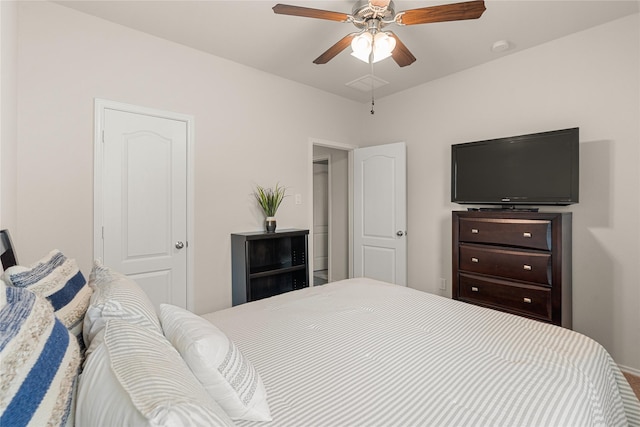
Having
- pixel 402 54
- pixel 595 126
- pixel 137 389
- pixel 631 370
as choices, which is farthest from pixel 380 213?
pixel 137 389

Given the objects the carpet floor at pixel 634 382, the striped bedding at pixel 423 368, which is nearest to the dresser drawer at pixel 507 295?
the carpet floor at pixel 634 382

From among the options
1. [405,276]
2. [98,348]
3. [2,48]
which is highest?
[2,48]

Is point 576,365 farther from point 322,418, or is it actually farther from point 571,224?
point 571,224

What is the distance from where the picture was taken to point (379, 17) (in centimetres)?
209

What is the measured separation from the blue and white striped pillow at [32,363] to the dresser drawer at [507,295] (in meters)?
2.92

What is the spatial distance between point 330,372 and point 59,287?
104cm

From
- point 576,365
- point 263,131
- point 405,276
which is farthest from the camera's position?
point 405,276

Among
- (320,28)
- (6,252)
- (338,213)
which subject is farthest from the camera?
(338,213)

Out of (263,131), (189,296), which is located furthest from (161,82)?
(189,296)

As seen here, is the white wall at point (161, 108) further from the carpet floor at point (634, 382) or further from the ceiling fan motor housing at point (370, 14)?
the carpet floor at point (634, 382)

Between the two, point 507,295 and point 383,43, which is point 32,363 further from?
point 507,295

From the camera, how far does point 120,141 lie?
2.58 meters

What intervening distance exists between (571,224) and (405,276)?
175 centimetres

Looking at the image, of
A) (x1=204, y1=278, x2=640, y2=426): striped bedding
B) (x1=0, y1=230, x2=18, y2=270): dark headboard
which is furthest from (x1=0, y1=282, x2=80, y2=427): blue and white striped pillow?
(x1=0, y1=230, x2=18, y2=270): dark headboard
